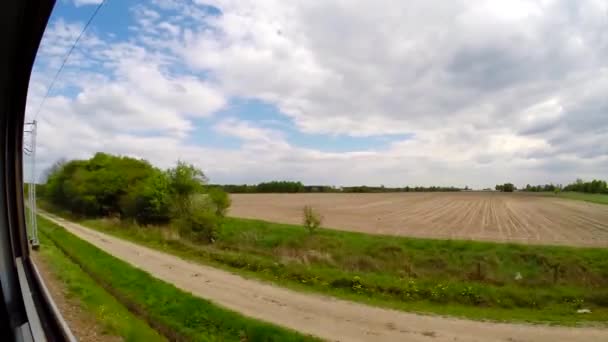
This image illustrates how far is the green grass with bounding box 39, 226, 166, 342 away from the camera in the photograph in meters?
6.06

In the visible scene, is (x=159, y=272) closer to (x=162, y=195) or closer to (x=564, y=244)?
(x=162, y=195)

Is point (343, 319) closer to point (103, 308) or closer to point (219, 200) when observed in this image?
point (103, 308)

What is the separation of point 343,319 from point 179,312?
3753mm

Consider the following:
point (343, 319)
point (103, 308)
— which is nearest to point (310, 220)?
point (343, 319)

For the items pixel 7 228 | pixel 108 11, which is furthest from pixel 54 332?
pixel 108 11

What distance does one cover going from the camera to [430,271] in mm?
16062

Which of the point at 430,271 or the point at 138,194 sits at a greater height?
the point at 138,194

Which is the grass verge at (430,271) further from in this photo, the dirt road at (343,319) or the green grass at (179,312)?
the green grass at (179,312)

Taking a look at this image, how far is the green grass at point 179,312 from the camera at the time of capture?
7.14 metres

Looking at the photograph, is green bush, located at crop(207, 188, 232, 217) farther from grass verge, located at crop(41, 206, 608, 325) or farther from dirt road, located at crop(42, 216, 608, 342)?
dirt road, located at crop(42, 216, 608, 342)

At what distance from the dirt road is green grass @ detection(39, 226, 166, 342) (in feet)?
8.44

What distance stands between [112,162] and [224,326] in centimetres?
3491

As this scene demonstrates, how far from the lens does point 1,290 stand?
3.52 m

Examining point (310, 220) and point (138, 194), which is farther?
point (138, 194)
